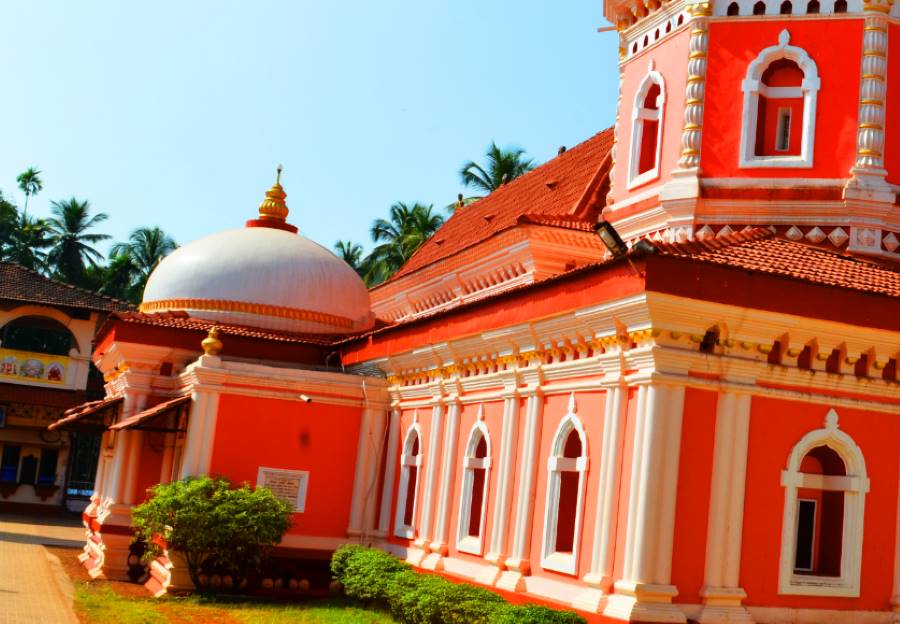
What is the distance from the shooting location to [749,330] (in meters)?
11.0

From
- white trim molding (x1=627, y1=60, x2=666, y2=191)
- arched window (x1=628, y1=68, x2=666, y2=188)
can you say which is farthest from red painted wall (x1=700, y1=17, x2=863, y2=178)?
arched window (x1=628, y1=68, x2=666, y2=188)

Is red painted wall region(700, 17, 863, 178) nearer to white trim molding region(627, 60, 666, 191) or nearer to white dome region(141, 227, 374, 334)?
white trim molding region(627, 60, 666, 191)

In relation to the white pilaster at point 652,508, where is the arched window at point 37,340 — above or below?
above

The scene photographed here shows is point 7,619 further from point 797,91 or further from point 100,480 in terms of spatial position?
point 797,91

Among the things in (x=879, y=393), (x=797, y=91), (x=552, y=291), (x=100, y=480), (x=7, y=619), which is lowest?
(x=7, y=619)

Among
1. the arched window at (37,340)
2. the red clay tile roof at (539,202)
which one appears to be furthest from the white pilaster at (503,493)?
the arched window at (37,340)

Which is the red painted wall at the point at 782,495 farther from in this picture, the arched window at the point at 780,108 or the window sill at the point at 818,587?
the arched window at the point at 780,108

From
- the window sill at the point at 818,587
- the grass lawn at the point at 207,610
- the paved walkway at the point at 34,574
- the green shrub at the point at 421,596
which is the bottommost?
the paved walkway at the point at 34,574

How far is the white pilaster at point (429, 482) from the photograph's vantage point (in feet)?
52.4

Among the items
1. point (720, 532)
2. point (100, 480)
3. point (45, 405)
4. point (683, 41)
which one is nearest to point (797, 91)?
point (683, 41)

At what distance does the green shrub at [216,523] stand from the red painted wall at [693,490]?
763 cm

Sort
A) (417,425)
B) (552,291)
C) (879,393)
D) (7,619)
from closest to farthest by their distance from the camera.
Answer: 1. (879,393)
2. (552,291)
3. (7,619)
4. (417,425)

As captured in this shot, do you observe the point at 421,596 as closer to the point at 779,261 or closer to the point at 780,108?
the point at 779,261

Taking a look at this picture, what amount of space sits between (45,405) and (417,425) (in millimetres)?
21070
